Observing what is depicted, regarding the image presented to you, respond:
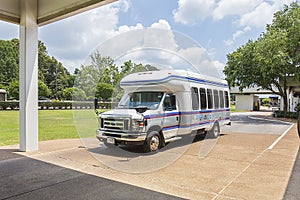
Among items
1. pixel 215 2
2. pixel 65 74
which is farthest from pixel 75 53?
pixel 65 74

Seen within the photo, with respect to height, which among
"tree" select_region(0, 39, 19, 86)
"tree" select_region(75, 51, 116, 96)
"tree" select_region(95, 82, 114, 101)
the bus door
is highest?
"tree" select_region(0, 39, 19, 86)

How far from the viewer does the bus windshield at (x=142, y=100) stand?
8.07m

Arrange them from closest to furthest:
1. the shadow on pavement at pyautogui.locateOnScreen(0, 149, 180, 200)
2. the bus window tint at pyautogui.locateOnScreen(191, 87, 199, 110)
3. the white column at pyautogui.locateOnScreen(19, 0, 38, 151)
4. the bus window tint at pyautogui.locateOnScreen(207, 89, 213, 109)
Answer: the shadow on pavement at pyautogui.locateOnScreen(0, 149, 180, 200) < the white column at pyautogui.locateOnScreen(19, 0, 38, 151) < the bus window tint at pyautogui.locateOnScreen(191, 87, 199, 110) < the bus window tint at pyautogui.locateOnScreen(207, 89, 213, 109)

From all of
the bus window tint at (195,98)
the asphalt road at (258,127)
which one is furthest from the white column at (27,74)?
the asphalt road at (258,127)

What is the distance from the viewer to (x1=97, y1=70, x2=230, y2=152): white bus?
24.2 ft

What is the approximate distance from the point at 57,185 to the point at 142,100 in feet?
13.7

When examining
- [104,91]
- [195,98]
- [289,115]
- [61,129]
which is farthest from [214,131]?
[289,115]

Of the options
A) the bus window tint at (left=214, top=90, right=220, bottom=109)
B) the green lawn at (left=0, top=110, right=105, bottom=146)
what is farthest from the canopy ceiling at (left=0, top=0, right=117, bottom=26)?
the bus window tint at (left=214, top=90, right=220, bottom=109)

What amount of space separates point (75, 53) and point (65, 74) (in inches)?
2372

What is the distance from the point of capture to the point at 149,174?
18.5ft

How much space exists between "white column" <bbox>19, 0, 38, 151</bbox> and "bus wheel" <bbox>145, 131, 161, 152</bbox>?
12.2 feet

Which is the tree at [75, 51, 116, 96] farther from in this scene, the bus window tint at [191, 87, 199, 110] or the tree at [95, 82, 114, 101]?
the bus window tint at [191, 87, 199, 110]

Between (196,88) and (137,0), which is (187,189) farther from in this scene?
(137,0)

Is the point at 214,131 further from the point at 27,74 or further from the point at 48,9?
the point at 48,9
